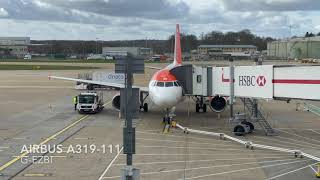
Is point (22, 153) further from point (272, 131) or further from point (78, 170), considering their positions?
point (272, 131)

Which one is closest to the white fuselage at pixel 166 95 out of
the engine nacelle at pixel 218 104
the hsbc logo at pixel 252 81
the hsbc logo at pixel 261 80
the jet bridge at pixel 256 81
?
the jet bridge at pixel 256 81

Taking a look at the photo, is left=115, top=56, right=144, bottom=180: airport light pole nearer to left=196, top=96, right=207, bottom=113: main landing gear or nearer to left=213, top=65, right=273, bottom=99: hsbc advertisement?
left=213, top=65, right=273, bottom=99: hsbc advertisement

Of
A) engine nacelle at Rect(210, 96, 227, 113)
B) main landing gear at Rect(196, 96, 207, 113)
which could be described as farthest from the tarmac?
main landing gear at Rect(196, 96, 207, 113)

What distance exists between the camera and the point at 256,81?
30.1 metres

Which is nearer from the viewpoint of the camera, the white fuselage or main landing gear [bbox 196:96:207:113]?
the white fuselage

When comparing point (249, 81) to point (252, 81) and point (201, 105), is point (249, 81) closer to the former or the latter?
point (252, 81)

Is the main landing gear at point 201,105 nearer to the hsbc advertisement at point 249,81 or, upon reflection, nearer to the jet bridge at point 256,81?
the jet bridge at point 256,81

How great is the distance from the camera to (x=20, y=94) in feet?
200

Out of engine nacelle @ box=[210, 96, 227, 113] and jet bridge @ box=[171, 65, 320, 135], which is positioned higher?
jet bridge @ box=[171, 65, 320, 135]

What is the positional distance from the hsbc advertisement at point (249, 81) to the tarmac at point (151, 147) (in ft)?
9.12

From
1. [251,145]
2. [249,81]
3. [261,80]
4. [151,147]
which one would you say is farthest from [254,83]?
[151,147]

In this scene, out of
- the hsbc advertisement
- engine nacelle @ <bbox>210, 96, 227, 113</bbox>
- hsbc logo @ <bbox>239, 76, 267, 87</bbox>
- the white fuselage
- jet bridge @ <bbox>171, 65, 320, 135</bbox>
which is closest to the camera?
jet bridge @ <bbox>171, 65, 320, 135</bbox>

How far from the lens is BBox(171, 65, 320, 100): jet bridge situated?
26406 mm

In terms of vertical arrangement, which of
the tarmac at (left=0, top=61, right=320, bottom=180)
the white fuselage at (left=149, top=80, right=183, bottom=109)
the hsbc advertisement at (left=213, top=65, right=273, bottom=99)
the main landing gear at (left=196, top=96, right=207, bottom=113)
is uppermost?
the hsbc advertisement at (left=213, top=65, right=273, bottom=99)
